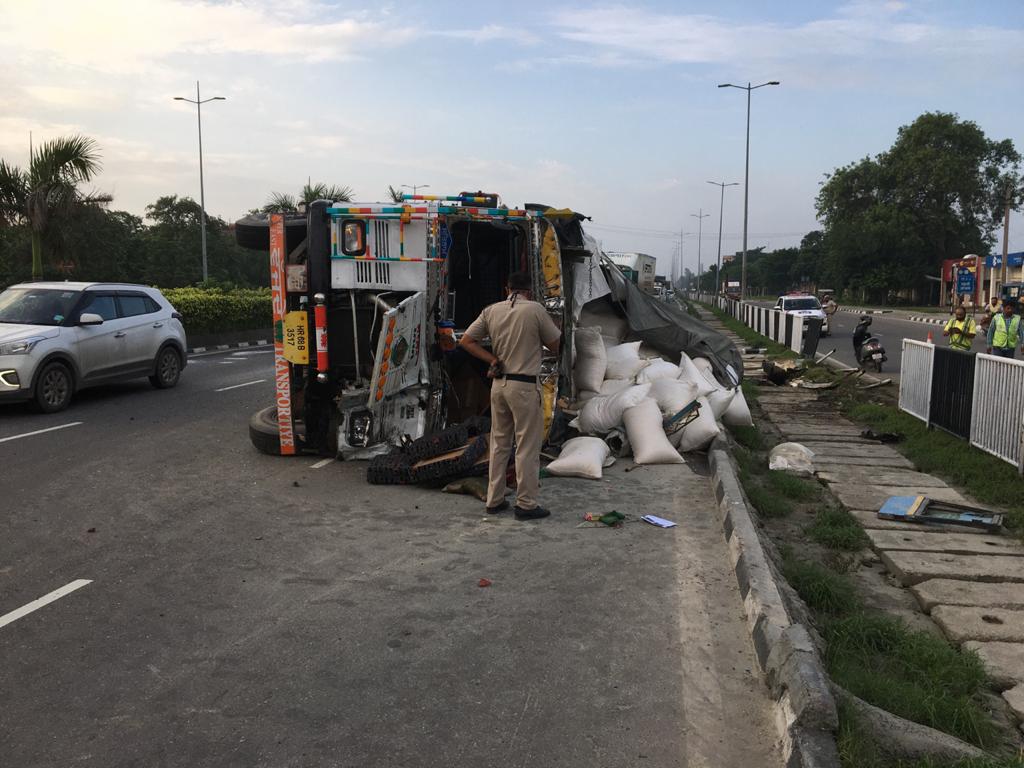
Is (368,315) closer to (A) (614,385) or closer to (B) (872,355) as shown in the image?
(A) (614,385)

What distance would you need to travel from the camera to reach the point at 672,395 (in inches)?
354

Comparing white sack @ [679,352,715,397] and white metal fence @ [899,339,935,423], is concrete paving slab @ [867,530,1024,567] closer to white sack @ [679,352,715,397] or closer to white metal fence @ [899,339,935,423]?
white sack @ [679,352,715,397]

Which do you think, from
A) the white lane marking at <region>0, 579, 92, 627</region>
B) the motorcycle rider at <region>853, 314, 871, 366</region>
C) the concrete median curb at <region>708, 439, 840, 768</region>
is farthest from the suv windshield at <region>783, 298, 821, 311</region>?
the white lane marking at <region>0, 579, 92, 627</region>

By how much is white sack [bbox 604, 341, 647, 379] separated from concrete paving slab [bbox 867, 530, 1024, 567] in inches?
159

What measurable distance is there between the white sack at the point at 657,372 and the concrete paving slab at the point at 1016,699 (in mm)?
5875

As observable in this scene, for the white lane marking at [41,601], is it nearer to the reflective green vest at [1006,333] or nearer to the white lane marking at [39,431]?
the white lane marking at [39,431]

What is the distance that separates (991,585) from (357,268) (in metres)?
5.65

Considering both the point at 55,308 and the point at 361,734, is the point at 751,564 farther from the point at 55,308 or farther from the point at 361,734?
the point at 55,308

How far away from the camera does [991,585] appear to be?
542 centimetres

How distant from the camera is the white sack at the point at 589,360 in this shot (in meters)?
9.84

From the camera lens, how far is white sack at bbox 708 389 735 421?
10.0m

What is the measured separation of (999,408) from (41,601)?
831cm

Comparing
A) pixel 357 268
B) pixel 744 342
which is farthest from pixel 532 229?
pixel 744 342

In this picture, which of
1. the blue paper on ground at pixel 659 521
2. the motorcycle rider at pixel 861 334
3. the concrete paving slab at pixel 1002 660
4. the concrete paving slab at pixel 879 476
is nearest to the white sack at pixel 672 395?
the concrete paving slab at pixel 879 476
